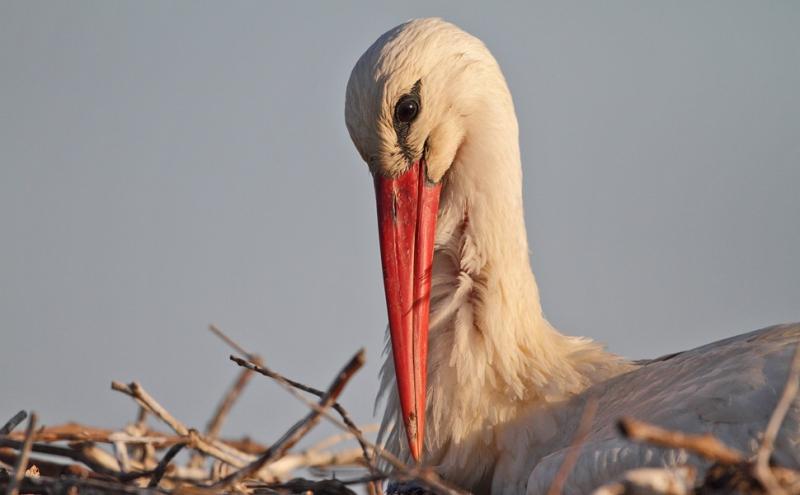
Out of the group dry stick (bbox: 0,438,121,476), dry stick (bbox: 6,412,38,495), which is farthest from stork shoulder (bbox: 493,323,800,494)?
dry stick (bbox: 6,412,38,495)

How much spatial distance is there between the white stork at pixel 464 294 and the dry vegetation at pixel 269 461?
240 millimetres

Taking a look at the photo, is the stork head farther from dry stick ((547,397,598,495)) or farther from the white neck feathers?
dry stick ((547,397,598,495))

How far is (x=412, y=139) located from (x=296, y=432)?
1.20 m

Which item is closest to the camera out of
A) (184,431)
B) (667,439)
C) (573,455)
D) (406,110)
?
(667,439)

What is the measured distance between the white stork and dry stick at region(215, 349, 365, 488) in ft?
2.71

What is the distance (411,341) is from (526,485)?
0.51m

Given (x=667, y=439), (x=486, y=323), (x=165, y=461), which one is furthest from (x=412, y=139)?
(x=667, y=439)

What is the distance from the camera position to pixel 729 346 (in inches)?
129

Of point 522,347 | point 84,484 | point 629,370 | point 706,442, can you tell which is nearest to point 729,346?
point 629,370

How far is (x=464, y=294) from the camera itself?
339 cm

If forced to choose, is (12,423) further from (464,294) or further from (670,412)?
(670,412)

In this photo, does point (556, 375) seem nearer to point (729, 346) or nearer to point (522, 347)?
point (522, 347)

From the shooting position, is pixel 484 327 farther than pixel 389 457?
Yes

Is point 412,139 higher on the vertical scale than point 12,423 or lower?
higher
